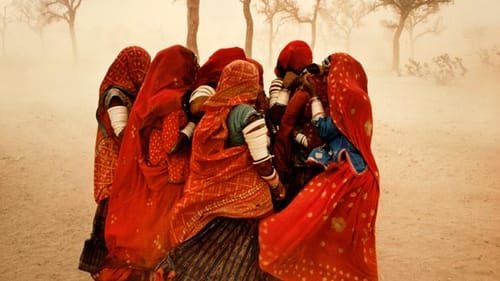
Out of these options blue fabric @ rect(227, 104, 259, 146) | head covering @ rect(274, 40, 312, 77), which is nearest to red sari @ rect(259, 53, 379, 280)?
head covering @ rect(274, 40, 312, 77)

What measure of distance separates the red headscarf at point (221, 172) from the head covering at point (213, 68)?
1.23 ft

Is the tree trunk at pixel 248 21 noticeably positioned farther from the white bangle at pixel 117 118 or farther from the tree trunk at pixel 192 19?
the white bangle at pixel 117 118

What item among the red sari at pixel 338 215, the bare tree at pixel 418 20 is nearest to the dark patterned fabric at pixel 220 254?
the red sari at pixel 338 215

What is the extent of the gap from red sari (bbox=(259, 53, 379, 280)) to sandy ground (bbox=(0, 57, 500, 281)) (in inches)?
42.2

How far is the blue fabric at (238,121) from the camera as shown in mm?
2287

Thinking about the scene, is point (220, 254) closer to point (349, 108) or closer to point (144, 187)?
point (144, 187)

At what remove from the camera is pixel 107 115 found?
2.88 meters

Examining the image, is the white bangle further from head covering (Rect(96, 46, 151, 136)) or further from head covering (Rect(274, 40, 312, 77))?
head covering (Rect(274, 40, 312, 77))

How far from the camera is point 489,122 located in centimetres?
943

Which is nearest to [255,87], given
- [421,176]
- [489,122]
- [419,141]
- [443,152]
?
[421,176]

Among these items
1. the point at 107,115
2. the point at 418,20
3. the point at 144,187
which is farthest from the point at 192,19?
the point at 418,20

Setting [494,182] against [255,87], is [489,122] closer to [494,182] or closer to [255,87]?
[494,182]

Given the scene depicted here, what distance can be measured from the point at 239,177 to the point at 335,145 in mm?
663

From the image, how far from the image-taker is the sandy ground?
347cm
